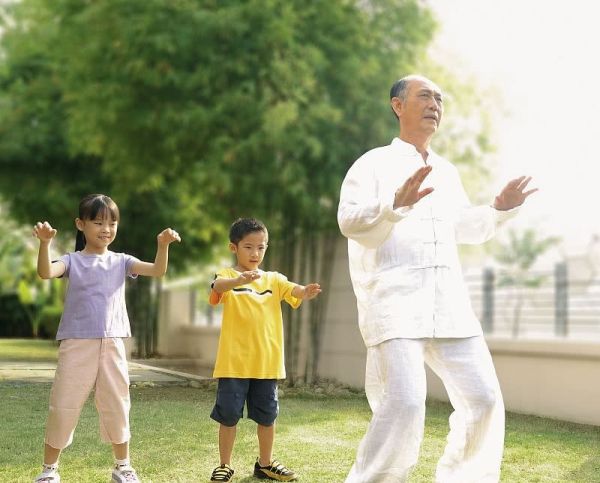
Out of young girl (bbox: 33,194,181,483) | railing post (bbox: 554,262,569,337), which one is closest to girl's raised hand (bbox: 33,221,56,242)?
young girl (bbox: 33,194,181,483)

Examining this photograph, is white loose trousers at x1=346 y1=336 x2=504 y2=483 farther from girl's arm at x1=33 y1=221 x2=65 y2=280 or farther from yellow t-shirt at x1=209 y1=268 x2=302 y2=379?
girl's arm at x1=33 y1=221 x2=65 y2=280

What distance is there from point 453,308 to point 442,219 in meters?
0.35

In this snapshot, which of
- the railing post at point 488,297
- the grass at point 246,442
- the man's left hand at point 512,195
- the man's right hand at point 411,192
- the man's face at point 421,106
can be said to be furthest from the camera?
the railing post at point 488,297

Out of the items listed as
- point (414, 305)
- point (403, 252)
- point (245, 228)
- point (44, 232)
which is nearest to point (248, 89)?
point (245, 228)

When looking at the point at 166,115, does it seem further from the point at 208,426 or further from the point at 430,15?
the point at 208,426

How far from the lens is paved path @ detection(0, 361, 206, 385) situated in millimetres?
8617

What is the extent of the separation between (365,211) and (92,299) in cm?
135

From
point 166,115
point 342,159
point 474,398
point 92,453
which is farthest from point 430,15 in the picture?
point 474,398

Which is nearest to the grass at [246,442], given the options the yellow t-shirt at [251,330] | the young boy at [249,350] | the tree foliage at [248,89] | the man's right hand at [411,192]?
the young boy at [249,350]

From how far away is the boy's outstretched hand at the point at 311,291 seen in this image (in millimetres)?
4043

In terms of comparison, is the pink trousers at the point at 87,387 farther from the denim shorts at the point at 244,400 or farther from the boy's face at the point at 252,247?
the boy's face at the point at 252,247

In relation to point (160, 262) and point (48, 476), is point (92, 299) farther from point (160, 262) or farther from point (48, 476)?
point (48, 476)

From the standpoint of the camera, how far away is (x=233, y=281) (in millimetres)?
3945

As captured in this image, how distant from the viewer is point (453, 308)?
341 centimetres
